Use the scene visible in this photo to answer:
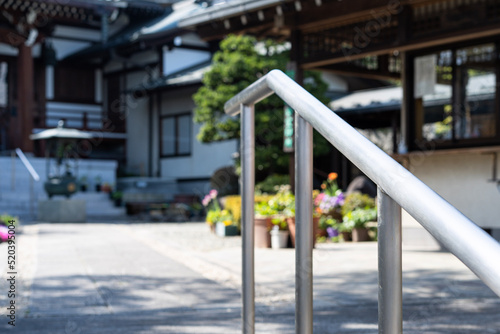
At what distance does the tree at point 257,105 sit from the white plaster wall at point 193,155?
4.04 metres

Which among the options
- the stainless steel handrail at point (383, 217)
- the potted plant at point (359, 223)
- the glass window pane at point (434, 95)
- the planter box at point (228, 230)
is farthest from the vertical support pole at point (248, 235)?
the planter box at point (228, 230)

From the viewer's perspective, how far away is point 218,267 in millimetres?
6680

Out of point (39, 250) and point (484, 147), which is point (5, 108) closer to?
point (39, 250)

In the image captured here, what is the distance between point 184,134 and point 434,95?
1261cm

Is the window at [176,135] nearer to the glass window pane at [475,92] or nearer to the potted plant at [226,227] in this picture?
the potted plant at [226,227]

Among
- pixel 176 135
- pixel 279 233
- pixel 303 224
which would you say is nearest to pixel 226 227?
pixel 279 233

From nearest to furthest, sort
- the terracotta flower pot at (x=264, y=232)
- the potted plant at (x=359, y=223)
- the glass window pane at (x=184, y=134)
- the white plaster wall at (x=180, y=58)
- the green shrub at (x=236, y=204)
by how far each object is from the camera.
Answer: the terracotta flower pot at (x=264, y=232), the potted plant at (x=359, y=223), the green shrub at (x=236, y=204), the glass window pane at (x=184, y=134), the white plaster wall at (x=180, y=58)

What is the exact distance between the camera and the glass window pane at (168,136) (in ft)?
67.1

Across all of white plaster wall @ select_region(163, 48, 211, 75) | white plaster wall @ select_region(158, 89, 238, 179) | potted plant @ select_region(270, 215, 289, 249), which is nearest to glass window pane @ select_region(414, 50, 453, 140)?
potted plant @ select_region(270, 215, 289, 249)

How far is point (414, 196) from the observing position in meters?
1.20

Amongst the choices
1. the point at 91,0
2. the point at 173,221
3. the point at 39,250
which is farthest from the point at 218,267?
the point at 91,0

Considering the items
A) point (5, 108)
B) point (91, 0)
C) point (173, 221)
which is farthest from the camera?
point (5, 108)

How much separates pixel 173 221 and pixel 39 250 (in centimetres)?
659

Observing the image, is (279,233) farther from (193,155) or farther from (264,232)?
(193,155)
